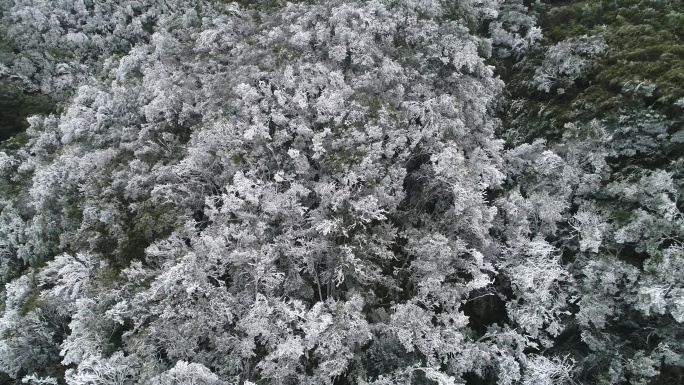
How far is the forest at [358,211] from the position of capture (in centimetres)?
1753

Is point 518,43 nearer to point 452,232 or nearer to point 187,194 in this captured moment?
point 452,232

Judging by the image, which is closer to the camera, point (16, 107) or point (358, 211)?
point (358, 211)

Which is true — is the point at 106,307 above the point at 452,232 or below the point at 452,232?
below

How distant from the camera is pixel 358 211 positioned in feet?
62.5

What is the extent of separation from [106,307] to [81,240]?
13.6 ft

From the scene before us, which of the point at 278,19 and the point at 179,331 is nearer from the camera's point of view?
the point at 179,331

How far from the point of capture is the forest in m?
17.5

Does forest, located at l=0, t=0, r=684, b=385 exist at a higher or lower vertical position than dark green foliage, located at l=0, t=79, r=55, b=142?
higher

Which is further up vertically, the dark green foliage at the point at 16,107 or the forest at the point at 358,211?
the forest at the point at 358,211

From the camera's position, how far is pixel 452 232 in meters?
20.5

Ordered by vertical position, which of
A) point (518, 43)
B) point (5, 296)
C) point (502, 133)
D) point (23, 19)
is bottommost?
point (5, 296)

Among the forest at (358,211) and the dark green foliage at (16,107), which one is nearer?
the forest at (358,211)

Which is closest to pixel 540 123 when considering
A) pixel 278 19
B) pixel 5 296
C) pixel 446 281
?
pixel 446 281

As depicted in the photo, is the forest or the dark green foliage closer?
the forest
